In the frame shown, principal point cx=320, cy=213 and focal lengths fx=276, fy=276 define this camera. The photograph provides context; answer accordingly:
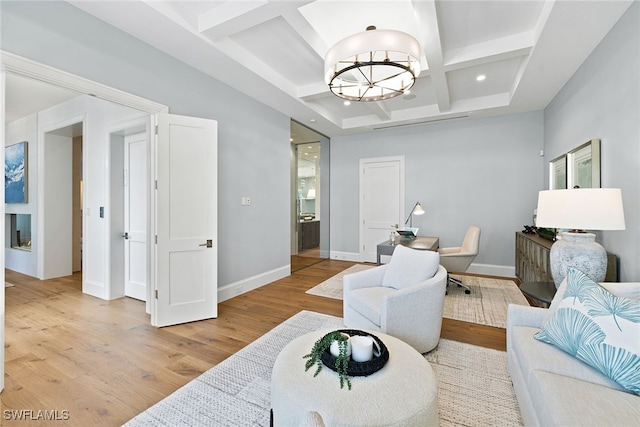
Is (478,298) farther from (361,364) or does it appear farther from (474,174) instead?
(361,364)

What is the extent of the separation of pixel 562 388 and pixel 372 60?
7.88 feet

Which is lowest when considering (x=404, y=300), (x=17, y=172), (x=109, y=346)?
(x=109, y=346)

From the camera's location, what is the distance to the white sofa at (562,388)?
1055 mm

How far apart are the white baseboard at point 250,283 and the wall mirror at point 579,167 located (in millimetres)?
4152

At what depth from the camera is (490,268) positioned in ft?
16.6

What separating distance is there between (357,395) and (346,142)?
574 cm

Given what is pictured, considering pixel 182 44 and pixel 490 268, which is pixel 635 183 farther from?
pixel 182 44

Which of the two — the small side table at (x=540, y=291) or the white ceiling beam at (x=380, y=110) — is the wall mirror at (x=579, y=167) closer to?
the small side table at (x=540, y=291)

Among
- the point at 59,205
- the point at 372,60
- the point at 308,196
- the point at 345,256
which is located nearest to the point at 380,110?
the point at 372,60

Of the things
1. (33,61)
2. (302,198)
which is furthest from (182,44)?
(302,198)

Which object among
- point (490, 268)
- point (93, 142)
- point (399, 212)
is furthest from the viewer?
point (399, 212)

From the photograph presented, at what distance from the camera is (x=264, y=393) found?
1811 millimetres

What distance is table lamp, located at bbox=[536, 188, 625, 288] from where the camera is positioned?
76.2 inches

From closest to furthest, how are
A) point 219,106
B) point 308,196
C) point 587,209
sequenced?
point 587,209
point 219,106
point 308,196
